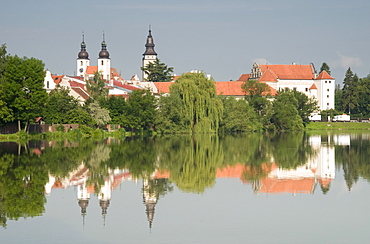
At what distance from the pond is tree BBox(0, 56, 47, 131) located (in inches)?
807

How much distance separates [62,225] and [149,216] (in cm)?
184

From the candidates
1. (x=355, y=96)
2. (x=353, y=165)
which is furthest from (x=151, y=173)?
(x=355, y=96)

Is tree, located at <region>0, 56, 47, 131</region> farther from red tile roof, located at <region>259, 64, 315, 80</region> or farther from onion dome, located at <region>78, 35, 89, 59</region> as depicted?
onion dome, located at <region>78, 35, 89, 59</region>

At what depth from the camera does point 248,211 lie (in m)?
14.1

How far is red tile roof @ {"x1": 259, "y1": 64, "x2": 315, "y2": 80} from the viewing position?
11206 centimetres

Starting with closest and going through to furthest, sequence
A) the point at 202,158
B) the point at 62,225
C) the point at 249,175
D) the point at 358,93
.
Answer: the point at 62,225 < the point at 249,175 < the point at 202,158 < the point at 358,93

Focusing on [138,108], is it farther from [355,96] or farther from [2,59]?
[355,96]

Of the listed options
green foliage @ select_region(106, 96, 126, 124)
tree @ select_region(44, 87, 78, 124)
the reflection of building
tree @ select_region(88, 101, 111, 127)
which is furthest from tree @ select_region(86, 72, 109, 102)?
the reflection of building

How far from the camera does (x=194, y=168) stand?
23.5 m

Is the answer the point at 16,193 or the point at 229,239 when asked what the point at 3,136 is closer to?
the point at 16,193

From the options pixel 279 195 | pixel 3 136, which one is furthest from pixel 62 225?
pixel 3 136

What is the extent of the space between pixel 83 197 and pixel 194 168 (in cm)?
800

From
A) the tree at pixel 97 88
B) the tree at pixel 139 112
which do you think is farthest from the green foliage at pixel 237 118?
the tree at pixel 97 88

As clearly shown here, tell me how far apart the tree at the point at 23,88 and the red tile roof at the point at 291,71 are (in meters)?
69.1
